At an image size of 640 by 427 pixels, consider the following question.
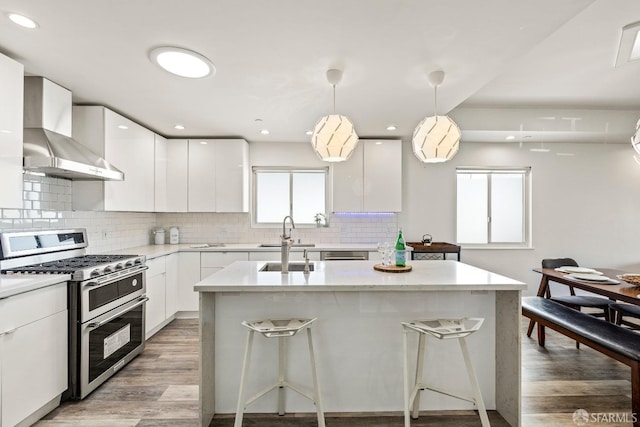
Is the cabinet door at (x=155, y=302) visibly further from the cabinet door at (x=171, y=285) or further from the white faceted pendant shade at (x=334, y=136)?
the white faceted pendant shade at (x=334, y=136)

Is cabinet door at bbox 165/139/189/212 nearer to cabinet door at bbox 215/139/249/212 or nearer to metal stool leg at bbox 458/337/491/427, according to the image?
cabinet door at bbox 215/139/249/212

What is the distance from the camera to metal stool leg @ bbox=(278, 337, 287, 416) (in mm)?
2090

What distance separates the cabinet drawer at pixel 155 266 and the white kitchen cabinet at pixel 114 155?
622mm

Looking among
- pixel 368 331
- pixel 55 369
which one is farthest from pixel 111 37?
pixel 368 331

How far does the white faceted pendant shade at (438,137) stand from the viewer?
7.58 feet

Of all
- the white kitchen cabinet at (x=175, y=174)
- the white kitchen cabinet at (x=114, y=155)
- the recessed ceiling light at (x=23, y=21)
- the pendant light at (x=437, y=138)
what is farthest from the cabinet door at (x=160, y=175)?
the pendant light at (x=437, y=138)

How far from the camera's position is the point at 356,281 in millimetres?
1992

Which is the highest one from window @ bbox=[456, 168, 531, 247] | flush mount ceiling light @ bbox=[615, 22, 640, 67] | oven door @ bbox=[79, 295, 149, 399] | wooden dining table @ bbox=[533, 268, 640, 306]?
flush mount ceiling light @ bbox=[615, 22, 640, 67]

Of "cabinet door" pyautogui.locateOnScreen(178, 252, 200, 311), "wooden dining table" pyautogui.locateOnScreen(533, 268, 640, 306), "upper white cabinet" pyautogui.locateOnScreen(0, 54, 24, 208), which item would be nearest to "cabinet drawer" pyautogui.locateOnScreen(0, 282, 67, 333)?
"upper white cabinet" pyautogui.locateOnScreen(0, 54, 24, 208)

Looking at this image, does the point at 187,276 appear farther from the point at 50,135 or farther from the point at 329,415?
the point at 329,415

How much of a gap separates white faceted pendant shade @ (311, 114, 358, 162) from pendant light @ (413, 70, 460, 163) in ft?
1.61

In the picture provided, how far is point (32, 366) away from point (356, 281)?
6.71ft

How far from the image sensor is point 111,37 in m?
1.95

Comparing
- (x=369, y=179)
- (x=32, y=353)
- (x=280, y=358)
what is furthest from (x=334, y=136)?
(x=32, y=353)
